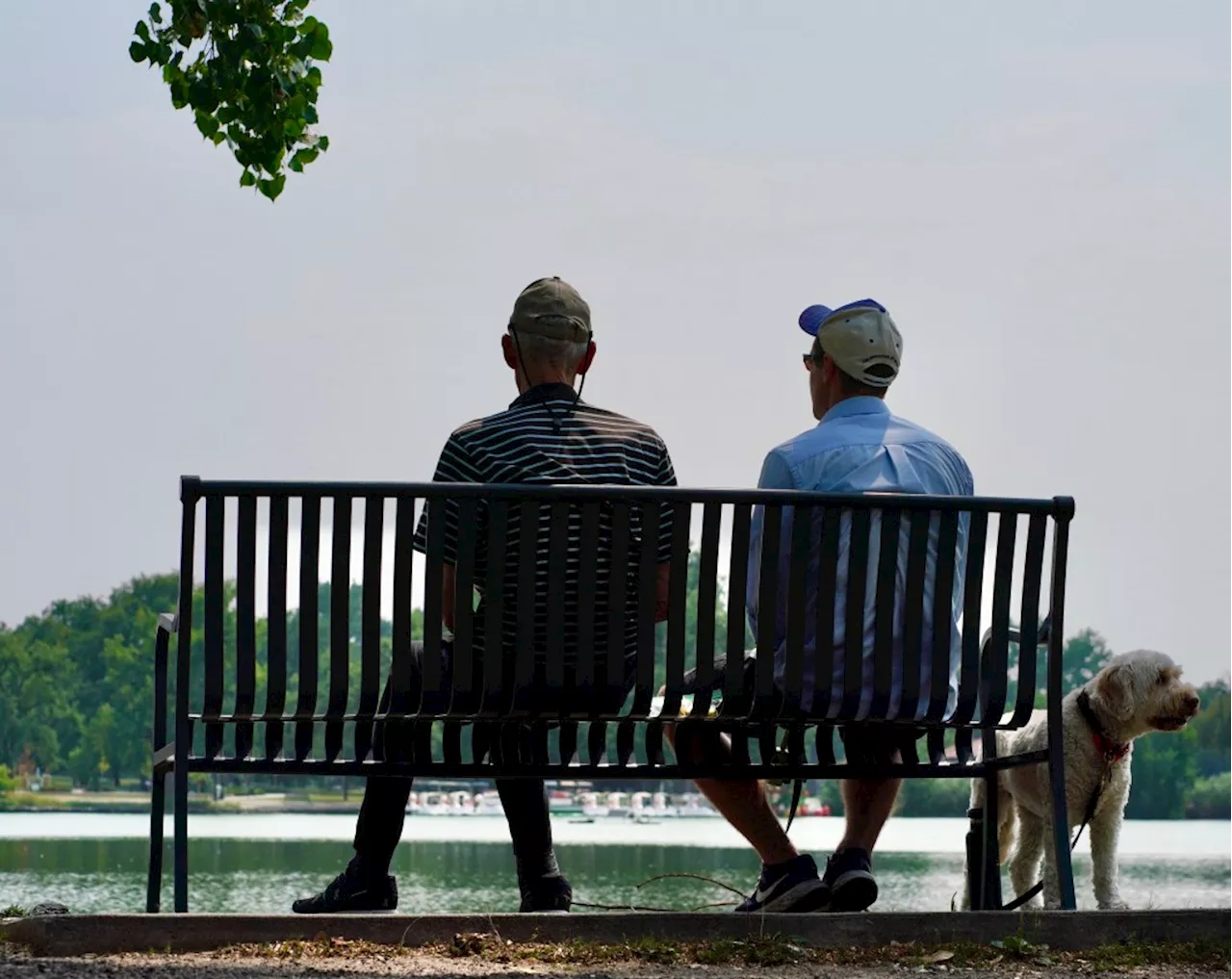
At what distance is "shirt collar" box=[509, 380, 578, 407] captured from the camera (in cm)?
564

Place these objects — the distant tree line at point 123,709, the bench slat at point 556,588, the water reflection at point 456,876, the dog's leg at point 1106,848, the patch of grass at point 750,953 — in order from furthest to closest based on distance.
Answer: the distant tree line at point 123,709 → the water reflection at point 456,876 → the dog's leg at point 1106,848 → the bench slat at point 556,588 → the patch of grass at point 750,953

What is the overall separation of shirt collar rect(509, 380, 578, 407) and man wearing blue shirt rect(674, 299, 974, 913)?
0.55 m

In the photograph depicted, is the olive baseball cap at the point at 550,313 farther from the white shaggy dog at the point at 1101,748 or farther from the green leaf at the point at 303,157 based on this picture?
the green leaf at the point at 303,157

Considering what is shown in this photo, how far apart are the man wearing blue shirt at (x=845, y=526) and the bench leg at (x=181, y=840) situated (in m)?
1.21

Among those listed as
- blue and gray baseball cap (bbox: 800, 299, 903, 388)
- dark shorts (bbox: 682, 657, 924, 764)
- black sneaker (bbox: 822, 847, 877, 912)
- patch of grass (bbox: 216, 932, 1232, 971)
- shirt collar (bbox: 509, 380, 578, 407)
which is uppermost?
blue and gray baseball cap (bbox: 800, 299, 903, 388)

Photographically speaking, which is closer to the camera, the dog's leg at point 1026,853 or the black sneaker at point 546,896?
the black sneaker at point 546,896

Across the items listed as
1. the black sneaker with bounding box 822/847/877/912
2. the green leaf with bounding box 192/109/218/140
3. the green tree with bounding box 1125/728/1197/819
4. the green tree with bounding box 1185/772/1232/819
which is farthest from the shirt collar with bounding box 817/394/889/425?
the green tree with bounding box 1125/728/1197/819

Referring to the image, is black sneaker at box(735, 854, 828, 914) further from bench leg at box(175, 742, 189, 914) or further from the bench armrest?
the bench armrest

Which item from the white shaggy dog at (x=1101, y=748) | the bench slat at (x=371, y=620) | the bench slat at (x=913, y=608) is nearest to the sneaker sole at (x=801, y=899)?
the bench slat at (x=913, y=608)

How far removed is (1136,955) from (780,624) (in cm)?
124

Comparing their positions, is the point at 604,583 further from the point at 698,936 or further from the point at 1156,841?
the point at 1156,841

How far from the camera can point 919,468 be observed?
571 cm

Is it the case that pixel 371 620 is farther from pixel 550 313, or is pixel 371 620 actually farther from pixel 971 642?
pixel 971 642

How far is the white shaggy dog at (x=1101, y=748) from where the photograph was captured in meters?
7.27
